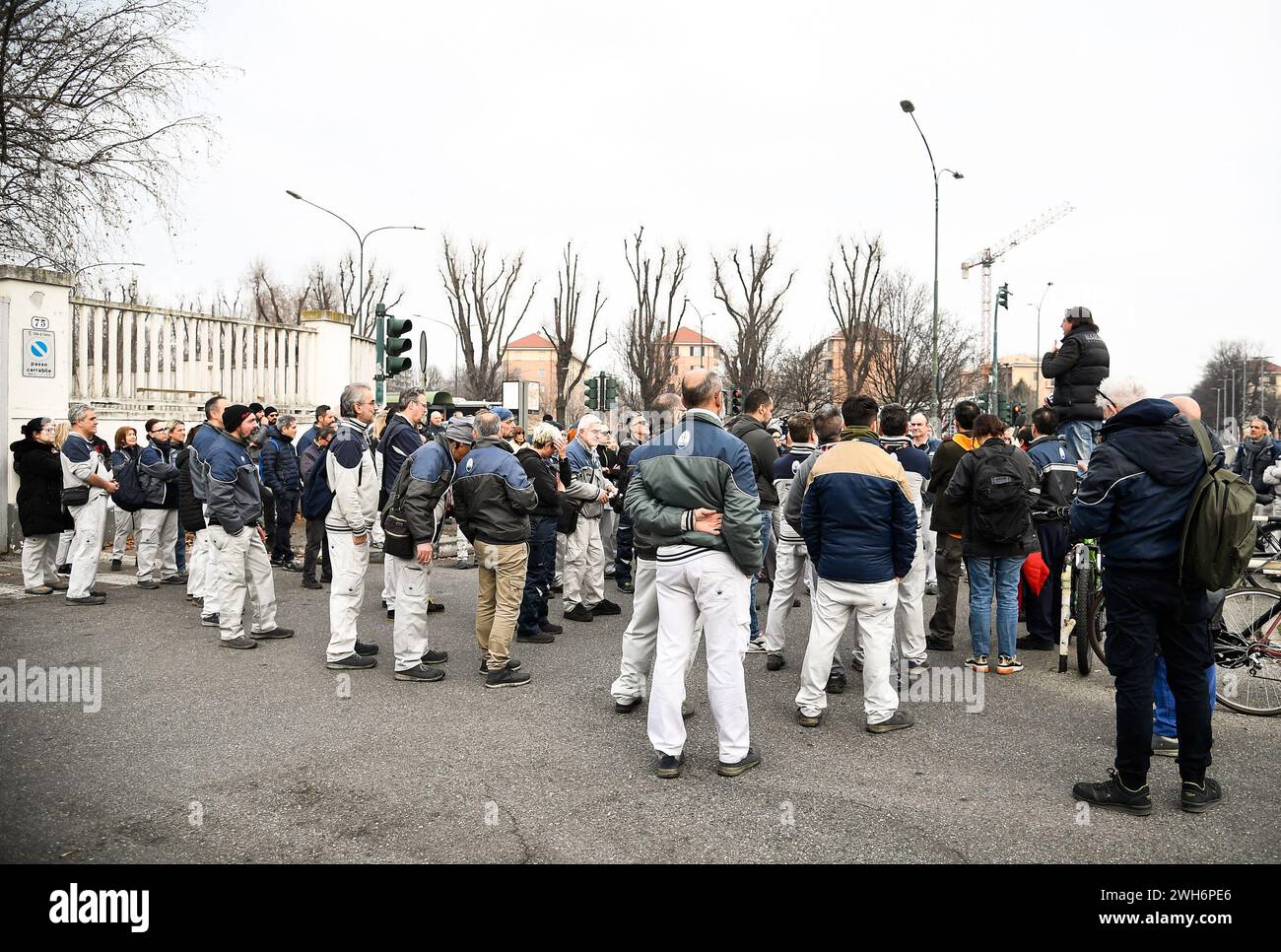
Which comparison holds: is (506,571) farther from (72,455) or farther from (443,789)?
(72,455)

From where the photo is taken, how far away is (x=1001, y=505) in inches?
268

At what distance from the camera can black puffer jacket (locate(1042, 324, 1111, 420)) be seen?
26.4 ft

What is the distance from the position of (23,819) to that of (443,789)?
1.93 metres

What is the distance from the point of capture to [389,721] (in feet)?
18.5

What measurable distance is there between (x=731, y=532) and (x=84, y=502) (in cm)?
821

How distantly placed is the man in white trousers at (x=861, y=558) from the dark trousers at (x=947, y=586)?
2.35 m

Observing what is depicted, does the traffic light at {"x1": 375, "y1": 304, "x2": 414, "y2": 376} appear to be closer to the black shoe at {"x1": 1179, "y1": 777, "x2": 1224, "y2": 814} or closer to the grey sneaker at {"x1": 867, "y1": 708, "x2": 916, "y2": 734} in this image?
the grey sneaker at {"x1": 867, "y1": 708, "x2": 916, "y2": 734}

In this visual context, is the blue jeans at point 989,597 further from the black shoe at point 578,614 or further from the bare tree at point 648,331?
the bare tree at point 648,331

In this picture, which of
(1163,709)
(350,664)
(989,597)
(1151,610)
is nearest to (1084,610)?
(989,597)

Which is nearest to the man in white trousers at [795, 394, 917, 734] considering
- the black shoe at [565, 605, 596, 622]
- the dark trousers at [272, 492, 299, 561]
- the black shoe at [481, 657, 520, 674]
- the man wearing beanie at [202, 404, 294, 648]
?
the black shoe at [481, 657, 520, 674]

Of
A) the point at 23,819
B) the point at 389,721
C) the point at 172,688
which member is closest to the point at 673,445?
the point at 389,721

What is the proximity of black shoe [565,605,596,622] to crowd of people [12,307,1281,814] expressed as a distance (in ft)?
0.07
